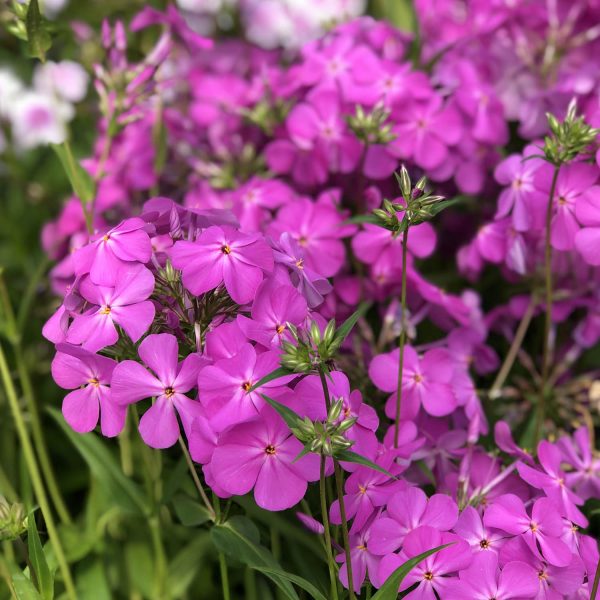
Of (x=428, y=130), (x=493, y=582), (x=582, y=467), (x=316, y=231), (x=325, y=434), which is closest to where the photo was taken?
(x=325, y=434)

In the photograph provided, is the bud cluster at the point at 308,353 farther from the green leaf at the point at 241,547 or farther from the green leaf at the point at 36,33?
the green leaf at the point at 36,33

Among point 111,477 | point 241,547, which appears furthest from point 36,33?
point 241,547

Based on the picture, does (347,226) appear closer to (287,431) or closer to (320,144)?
(320,144)

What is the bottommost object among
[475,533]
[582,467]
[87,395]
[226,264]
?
[582,467]

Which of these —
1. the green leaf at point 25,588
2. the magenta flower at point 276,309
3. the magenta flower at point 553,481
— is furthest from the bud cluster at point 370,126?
the green leaf at point 25,588

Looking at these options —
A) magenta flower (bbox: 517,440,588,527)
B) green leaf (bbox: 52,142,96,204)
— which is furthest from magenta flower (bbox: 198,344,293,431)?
green leaf (bbox: 52,142,96,204)

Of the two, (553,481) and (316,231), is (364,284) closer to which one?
(316,231)

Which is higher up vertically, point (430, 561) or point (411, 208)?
point (411, 208)

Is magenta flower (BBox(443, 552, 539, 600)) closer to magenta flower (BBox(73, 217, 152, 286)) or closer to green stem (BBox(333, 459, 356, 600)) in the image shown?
green stem (BBox(333, 459, 356, 600))
